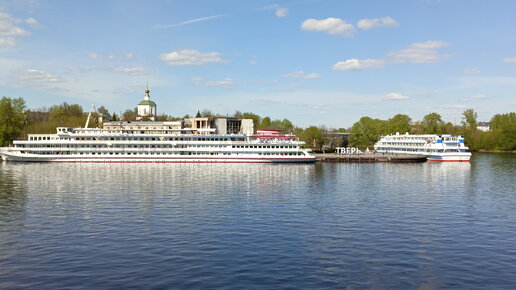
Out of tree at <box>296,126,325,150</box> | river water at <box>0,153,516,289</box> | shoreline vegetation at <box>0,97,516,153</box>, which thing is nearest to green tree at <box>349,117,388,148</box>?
shoreline vegetation at <box>0,97,516,153</box>

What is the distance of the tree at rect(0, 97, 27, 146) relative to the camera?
11706cm

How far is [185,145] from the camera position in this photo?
100 meters

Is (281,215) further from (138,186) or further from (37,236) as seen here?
(138,186)

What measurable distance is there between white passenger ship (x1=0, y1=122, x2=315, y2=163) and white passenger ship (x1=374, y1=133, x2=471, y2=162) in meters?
40.0

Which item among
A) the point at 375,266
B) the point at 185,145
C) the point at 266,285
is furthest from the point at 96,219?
the point at 185,145

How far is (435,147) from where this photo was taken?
114562mm

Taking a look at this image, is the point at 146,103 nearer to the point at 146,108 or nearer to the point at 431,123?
the point at 146,108

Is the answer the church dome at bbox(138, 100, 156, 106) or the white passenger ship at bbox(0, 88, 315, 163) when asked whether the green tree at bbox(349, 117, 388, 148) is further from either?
the church dome at bbox(138, 100, 156, 106)

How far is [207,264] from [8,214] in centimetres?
→ 2248

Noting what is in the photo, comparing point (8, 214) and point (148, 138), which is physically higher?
point (148, 138)

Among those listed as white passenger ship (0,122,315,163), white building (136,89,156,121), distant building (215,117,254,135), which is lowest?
white passenger ship (0,122,315,163)

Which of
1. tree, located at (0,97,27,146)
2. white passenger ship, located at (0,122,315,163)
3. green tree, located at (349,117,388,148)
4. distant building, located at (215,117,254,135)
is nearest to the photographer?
white passenger ship, located at (0,122,315,163)

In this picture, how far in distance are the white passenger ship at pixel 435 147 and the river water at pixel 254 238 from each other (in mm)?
62802

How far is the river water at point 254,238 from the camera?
20859 mm
